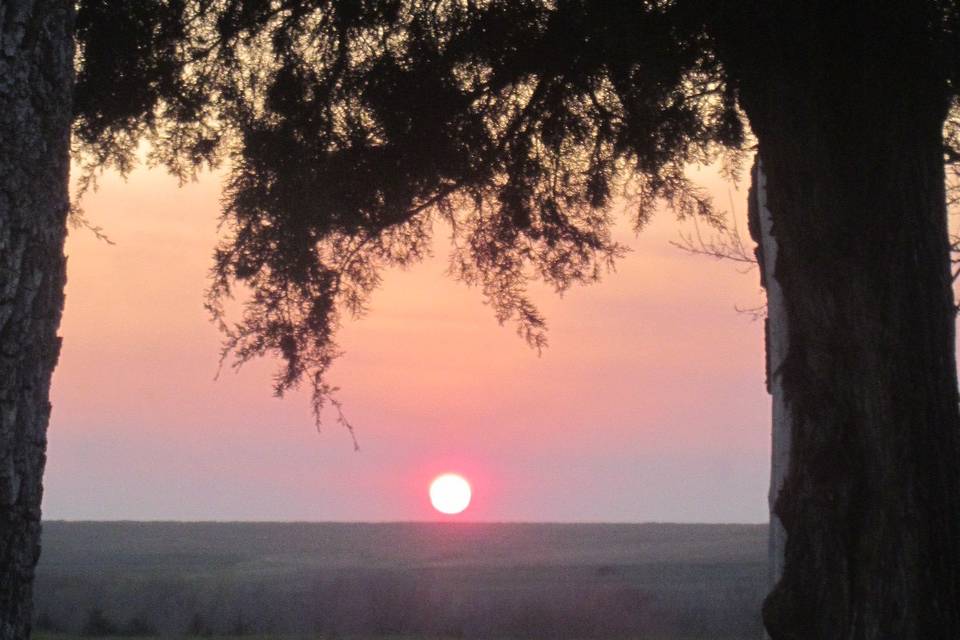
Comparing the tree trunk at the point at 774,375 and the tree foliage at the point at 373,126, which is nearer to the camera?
the tree trunk at the point at 774,375

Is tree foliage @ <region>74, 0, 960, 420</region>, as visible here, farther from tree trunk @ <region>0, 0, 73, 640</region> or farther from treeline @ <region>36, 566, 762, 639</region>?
treeline @ <region>36, 566, 762, 639</region>

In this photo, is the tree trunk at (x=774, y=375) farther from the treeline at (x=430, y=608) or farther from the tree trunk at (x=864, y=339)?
the treeline at (x=430, y=608)

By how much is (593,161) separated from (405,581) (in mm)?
38713

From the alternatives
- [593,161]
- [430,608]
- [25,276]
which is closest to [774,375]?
[593,161]

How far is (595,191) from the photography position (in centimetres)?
850

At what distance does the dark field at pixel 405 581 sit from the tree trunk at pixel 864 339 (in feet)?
49.0

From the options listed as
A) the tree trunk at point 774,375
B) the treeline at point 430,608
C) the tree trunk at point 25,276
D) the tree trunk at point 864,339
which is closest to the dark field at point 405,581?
the treeline at point 430,608

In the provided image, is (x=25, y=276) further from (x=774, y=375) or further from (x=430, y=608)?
(x=430, y=608)

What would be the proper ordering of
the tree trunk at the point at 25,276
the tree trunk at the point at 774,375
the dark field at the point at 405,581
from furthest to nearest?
the dark field at the point at 405,581
the tree trunk at the point at 774,375
the tree trunk at the point at 25,276

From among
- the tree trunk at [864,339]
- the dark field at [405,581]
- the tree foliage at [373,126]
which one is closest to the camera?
the tree trunk at [864,339]

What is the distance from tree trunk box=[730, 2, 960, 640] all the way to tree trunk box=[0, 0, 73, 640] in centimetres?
320

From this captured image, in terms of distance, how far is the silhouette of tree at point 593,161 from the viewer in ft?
17.6

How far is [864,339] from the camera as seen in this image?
5473 mm

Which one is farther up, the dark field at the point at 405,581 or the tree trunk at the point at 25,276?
the tree trunk at the point at 25,276
